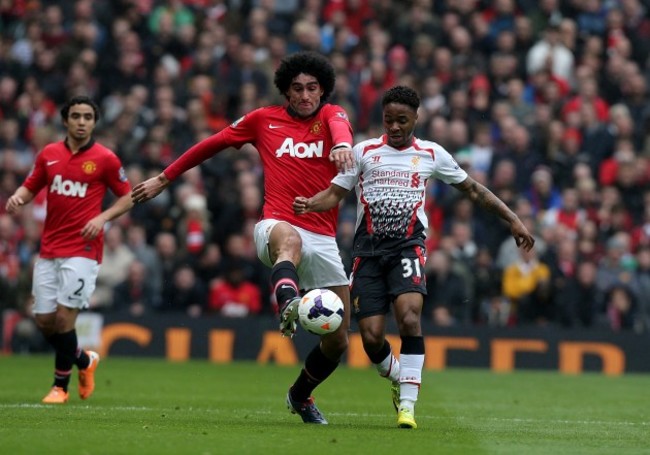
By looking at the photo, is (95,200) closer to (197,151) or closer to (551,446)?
(197,151)

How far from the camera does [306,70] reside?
11.2m

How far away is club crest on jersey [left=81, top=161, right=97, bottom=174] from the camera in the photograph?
1309 cm

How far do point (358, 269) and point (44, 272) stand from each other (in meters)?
3.67

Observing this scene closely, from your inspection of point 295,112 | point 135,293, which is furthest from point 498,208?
point 135,293

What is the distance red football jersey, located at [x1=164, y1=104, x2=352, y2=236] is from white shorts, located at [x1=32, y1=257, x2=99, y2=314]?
2226 millimetres

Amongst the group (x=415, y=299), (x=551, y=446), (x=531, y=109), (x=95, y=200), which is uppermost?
(x=531, y=109)

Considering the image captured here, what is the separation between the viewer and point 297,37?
24031mm

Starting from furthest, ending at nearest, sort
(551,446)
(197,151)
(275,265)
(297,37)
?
(297,37) < (197,151) < (275,265) < (551,446)

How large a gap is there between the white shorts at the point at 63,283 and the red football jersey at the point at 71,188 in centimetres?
8

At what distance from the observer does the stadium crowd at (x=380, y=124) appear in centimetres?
2100

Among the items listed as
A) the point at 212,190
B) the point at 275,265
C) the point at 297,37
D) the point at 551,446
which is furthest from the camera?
the point at 297,37

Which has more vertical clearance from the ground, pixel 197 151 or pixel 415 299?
pixel 197 151

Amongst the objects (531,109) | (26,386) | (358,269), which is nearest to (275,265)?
(358,269)

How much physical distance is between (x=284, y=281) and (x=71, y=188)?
370 centimetres
